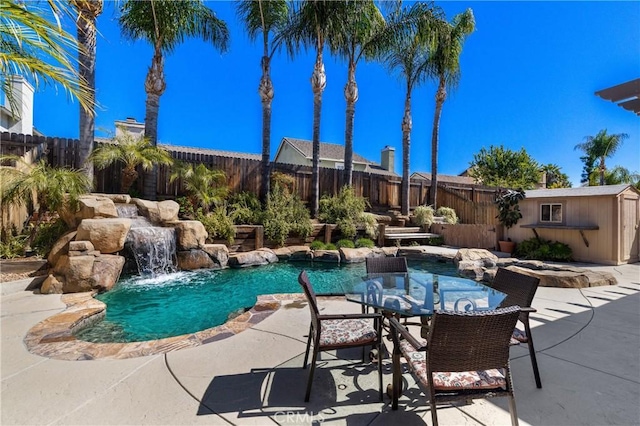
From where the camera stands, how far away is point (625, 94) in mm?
4012

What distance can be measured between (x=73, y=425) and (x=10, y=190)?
597 centimetres

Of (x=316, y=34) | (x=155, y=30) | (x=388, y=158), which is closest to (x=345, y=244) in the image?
(x=316, y=34)

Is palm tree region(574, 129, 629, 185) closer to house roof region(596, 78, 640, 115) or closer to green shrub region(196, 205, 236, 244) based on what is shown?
house roof region(596, 78, 640, 115)

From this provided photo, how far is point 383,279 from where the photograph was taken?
134 inches

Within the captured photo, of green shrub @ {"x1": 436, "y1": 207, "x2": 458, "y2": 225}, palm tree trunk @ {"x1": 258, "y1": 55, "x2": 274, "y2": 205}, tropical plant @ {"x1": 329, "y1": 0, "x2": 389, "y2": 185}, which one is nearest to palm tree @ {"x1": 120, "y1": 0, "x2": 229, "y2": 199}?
palm tree trunk @ {"x1": 258, "y1": 55, "x2": 274, "y2": 205}

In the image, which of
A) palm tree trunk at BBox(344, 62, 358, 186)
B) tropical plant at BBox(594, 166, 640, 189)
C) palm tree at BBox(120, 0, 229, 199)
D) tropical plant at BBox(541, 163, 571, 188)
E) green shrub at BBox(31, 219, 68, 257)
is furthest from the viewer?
tropical plant at BBox(541, 163, 571, 188)

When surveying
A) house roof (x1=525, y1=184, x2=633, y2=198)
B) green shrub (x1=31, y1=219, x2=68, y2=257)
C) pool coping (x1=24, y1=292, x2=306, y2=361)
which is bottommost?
pool coping (x1=24, y1=292, x2=306, y2=361)

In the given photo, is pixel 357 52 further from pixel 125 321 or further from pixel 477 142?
pixel 477 142

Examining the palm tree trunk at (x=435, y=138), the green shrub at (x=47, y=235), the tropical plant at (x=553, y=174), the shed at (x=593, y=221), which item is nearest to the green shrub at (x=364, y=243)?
the shed at (x=593, y=221)

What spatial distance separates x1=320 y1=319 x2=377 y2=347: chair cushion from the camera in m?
2.26

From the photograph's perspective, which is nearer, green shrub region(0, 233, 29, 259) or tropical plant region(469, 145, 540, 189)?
green shrub region(0, 233, 29, 259)

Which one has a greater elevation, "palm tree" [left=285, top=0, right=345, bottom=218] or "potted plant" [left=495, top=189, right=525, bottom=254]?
"palm tree" [left=285, top=0, right=345, bottom=218]

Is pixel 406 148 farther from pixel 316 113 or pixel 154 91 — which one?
pixel 154 91

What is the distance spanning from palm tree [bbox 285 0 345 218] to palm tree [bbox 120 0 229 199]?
3.69m
